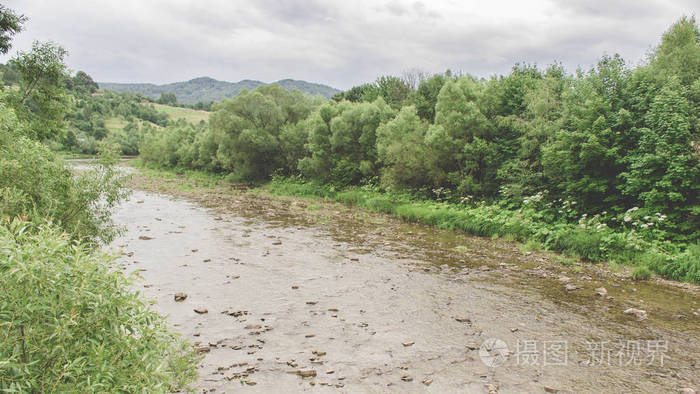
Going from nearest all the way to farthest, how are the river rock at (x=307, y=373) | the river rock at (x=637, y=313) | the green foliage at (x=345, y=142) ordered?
the river rock at (x=307, y=373) < the river rock at (x=637, y=313) < the green foliage at (x=345, y=142)

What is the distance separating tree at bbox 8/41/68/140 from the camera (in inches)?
585

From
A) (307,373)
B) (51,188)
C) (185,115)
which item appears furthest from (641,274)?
(185,115)

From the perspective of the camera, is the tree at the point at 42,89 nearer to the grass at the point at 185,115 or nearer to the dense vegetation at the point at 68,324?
the dense vegetation at the point at 68,324

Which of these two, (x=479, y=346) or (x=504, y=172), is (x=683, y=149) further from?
(x=479, y=346)

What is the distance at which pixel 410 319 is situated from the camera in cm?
1134

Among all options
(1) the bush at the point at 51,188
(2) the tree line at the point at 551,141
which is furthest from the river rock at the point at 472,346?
(2) the tree line at the point at 551,141

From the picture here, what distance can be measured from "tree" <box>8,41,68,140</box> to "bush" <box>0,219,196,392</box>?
14.3 m

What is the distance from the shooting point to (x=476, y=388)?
786 centimetres

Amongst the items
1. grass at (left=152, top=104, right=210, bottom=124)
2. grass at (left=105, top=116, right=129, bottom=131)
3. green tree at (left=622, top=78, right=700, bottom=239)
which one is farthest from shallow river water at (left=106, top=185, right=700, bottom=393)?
grass at (left=152, top=104, right=210, bottom=124)

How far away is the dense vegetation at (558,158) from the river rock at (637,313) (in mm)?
4861

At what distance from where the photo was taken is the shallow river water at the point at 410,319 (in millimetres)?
8305

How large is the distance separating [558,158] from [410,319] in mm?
15171

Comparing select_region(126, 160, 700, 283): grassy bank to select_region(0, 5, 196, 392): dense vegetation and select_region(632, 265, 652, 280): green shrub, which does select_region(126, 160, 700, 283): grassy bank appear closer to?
select_region(632, 265, 652, 280): green shrub

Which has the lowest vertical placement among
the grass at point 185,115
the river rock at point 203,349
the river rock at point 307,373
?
the river rock at point 203,349
